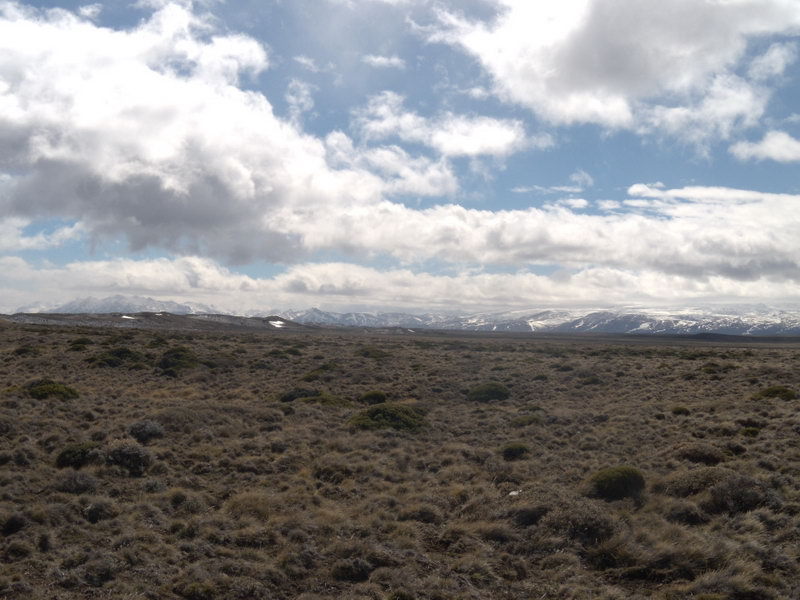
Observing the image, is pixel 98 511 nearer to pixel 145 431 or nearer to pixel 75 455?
pixel 75 455

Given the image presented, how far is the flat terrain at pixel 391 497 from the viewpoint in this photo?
9258 millimetres

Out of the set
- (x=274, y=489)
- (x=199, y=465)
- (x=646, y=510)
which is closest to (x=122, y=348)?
(x=199, y=465)

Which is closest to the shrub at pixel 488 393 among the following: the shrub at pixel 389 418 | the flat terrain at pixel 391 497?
the flat terrain at pixel 391 497

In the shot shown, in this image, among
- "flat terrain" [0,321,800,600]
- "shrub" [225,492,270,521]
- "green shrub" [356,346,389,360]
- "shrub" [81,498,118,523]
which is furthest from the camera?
"green shrub" [356,346,389,360]

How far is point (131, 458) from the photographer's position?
14.6 m

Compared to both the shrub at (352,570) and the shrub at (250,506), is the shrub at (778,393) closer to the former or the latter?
the shrub at (352,570)

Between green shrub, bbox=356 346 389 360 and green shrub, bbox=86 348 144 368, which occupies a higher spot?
green shrub, bbox=86 348 144 368

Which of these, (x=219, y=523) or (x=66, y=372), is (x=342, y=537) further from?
(x=66, y=372)

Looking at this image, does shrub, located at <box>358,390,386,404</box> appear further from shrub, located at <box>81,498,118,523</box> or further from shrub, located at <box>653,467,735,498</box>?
shrub, located at <box>81,498,118,523</box>

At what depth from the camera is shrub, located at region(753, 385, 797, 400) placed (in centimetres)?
2557

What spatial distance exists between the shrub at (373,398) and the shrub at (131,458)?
45.3 feet

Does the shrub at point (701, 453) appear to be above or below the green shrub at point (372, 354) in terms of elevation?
below

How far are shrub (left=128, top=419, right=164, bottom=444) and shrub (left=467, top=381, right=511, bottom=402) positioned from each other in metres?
16.6

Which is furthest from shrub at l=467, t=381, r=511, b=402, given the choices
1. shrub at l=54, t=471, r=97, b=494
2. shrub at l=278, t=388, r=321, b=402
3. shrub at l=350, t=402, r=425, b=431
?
shrub at l=54, t=471, r=97, b=494
